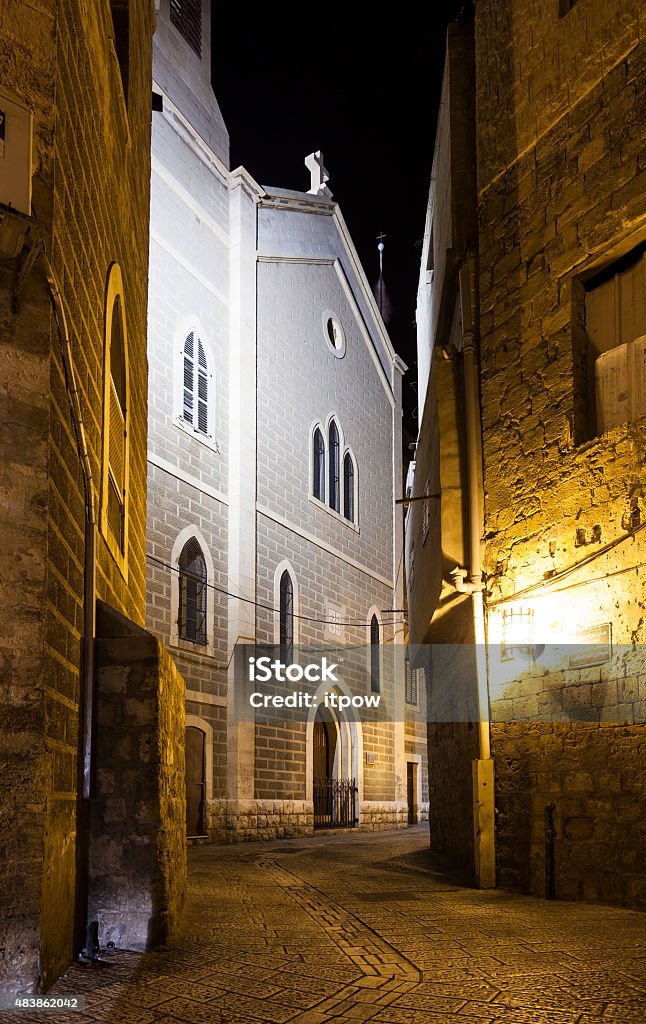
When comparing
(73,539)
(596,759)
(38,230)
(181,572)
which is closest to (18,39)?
(38,230)

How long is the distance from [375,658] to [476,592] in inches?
609

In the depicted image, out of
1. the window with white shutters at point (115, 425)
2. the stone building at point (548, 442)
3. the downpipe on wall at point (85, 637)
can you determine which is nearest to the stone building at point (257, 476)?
the stone building at point (548, 442)

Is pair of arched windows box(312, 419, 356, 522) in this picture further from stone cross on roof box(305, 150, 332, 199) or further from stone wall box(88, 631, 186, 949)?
stone wall box(88, 631, 186, 949)

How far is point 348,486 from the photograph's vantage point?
2494 cm

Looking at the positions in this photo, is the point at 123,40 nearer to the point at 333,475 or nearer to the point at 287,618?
the point at 287,618

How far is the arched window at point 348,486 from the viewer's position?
2470 centimetres

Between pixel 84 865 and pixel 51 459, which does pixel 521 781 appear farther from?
pixel 51 459

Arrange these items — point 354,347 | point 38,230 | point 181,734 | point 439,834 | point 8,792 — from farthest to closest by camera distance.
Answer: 1. point 354,347
2. point 439,834
3. point 181,734
4. point 38,230
5. point 8,792

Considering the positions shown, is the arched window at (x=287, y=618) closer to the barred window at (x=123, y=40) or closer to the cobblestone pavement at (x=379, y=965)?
the cobblestone pavement at (x=379, y=965)

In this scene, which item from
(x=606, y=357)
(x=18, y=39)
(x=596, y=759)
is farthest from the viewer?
(x=606, y=357)

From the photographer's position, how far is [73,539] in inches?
214

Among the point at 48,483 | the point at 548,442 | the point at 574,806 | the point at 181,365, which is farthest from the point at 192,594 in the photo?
the point at 48,483

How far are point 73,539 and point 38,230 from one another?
5.60 ft

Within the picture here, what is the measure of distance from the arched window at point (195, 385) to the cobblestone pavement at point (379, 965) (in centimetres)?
1062
